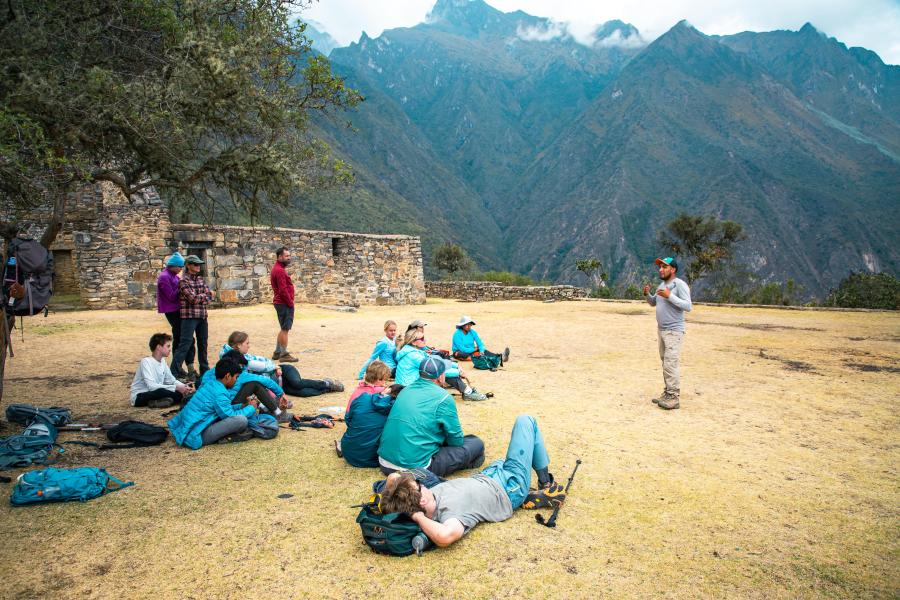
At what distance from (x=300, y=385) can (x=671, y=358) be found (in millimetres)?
4668

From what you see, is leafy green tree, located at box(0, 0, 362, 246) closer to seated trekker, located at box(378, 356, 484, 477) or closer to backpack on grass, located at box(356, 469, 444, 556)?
seated trekker, located at box(378, 356, 484, 477)

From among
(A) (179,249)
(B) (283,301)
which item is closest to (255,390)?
(B) (283,301)

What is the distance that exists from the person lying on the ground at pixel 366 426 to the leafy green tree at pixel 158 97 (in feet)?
9.86

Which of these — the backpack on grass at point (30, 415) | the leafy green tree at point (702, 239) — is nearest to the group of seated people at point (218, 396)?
the backpack on grass at point (30, 415)

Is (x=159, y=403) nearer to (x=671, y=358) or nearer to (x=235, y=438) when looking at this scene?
(x=235, y=438)

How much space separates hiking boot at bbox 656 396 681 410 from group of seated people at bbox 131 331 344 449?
4.32 m

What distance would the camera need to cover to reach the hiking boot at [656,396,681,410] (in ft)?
20.5

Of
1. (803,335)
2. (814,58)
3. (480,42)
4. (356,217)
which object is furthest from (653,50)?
(803,335)

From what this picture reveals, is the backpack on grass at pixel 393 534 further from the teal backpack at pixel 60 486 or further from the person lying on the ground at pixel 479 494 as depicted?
the teal backpack at pixel 60 486

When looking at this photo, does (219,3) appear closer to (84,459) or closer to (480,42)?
(84,459)

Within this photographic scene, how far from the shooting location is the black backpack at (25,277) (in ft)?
15.1

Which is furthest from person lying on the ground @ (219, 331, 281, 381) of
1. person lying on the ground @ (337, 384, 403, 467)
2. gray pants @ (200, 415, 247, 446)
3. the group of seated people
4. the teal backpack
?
person lying on the ground @ (337, 384, 403, 467)

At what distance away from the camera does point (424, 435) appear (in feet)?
13.3

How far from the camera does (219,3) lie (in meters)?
5.75
